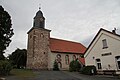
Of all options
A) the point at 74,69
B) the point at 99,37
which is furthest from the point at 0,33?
the point at 99,37

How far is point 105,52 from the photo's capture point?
70.1 feet

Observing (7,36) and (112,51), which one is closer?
(112,51)

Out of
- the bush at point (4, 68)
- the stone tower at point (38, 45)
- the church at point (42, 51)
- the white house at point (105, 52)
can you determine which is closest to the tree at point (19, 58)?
the church at point (42, 51)

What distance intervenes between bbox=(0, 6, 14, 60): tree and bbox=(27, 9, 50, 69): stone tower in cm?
626

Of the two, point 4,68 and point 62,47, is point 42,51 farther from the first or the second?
point 4,68

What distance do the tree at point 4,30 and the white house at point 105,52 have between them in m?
18.1

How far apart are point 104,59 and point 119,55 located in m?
2.80

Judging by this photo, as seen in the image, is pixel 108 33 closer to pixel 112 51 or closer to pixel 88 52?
pixel 112 51

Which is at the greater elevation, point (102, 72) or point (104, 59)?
Result: point (104, 59)

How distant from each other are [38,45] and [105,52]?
19.9 m

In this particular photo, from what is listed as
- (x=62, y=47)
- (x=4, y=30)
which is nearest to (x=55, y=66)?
(x=62, y=47)

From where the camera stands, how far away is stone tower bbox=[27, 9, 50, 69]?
35125 mm

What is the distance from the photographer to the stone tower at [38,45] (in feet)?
115

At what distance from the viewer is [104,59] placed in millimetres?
21484
